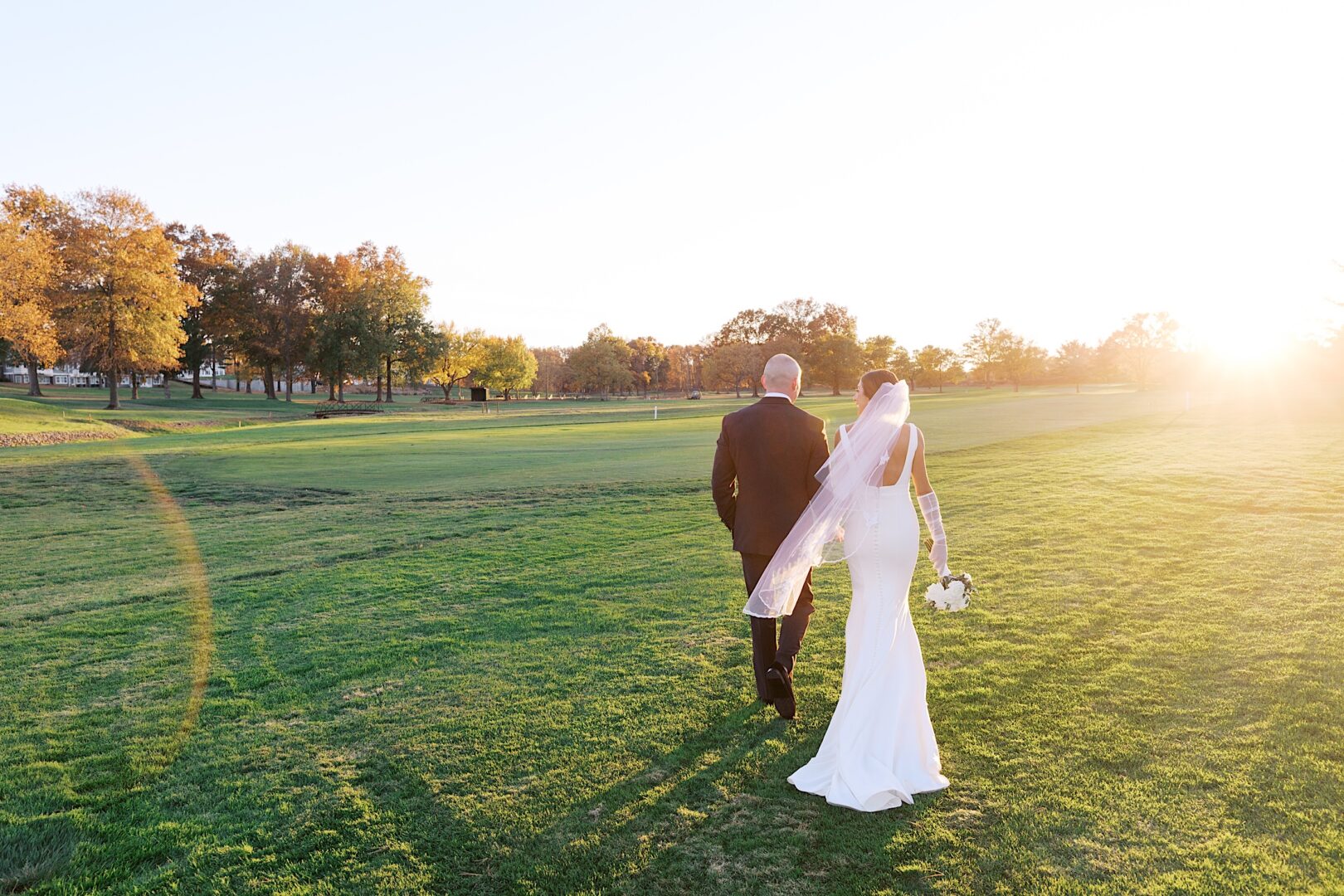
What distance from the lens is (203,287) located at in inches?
3100

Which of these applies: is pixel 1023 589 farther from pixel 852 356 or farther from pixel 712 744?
pixel 852 356

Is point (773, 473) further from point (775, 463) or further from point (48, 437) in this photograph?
point (48, 437)

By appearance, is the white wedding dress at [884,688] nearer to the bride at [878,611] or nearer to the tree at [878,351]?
the bride at [878,611]

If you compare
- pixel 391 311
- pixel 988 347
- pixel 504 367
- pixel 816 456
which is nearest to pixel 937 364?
pixel 988 347

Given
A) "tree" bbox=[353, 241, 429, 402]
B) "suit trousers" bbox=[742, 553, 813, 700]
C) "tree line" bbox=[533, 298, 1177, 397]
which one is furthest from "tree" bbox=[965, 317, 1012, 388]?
"suit trousers" bbox=[742, 553, 813, 700]

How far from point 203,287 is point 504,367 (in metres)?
33.3

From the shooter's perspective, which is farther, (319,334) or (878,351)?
(878,351)

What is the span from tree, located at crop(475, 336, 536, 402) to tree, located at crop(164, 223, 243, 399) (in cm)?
2918

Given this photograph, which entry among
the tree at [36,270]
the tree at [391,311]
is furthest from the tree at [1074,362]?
the tree at [36,270]

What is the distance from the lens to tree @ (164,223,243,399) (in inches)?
3063

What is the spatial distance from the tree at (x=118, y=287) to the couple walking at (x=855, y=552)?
58.2m

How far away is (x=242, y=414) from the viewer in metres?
60.1

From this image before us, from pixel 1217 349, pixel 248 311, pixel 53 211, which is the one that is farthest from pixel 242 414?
pixel 1217 349

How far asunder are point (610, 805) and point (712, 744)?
0.97 metres
